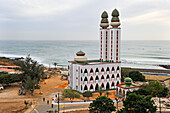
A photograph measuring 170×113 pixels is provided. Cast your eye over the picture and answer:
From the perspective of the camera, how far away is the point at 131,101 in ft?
95.3

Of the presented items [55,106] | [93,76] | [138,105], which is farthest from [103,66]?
[138,105]

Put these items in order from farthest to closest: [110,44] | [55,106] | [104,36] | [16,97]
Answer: [104,36] → [110,44] → [16,97] → [55,106]

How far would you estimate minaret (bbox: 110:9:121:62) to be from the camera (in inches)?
2103

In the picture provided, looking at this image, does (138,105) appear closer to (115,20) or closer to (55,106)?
(55,106)

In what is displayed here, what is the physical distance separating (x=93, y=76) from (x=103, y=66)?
13.2ft

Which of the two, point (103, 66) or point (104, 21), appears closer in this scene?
point (103, 66)

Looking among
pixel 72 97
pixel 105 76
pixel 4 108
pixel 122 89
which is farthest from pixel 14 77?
pixel 122 89

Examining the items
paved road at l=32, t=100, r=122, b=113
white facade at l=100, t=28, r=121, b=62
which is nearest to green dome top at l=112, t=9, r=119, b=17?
white facade at l=100, t=28, r=121, b=62

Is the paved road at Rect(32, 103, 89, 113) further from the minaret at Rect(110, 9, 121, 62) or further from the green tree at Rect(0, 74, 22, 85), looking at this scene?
the minaret at Rect(110, 9, 121, 62)

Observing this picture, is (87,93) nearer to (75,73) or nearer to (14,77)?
(75,73)

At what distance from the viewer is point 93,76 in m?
49.4

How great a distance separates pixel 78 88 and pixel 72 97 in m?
7.62

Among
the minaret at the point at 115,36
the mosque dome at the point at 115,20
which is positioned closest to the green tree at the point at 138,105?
the minaret at the point at 115,36

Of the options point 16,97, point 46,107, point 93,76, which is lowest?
point 46,107
